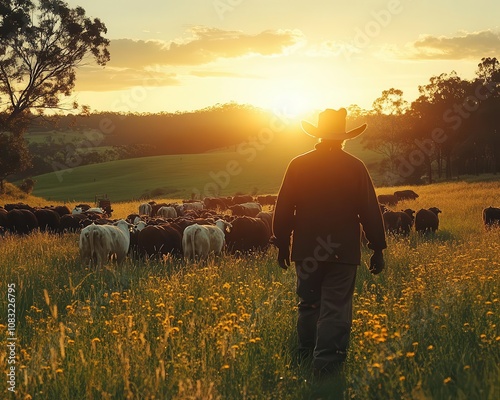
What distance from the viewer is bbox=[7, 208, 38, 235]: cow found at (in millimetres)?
22625

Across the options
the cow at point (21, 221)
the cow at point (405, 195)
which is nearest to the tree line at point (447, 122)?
the cow at point (405, 195)

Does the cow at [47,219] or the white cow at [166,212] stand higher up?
the cow at [47,219]

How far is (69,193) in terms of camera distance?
84000 millimetres

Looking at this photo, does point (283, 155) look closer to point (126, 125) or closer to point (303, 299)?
point (126, 125)

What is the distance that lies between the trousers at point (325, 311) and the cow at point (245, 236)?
9.74 meters

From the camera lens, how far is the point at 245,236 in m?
16.8

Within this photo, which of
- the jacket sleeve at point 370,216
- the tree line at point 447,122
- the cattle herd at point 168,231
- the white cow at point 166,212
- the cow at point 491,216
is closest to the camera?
the jacket sleeve at point 370,216

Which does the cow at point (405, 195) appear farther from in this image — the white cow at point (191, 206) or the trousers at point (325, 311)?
the trousers at point (325, 311)

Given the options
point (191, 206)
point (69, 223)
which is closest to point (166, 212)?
point (191, 206)

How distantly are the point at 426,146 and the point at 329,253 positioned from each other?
240 ft

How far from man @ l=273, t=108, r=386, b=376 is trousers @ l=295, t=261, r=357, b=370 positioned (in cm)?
1

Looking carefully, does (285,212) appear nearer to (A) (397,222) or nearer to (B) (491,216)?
(A) (397,222)

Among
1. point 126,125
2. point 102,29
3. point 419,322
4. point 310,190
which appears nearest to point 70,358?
point 310,190

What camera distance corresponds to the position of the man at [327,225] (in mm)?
6664
